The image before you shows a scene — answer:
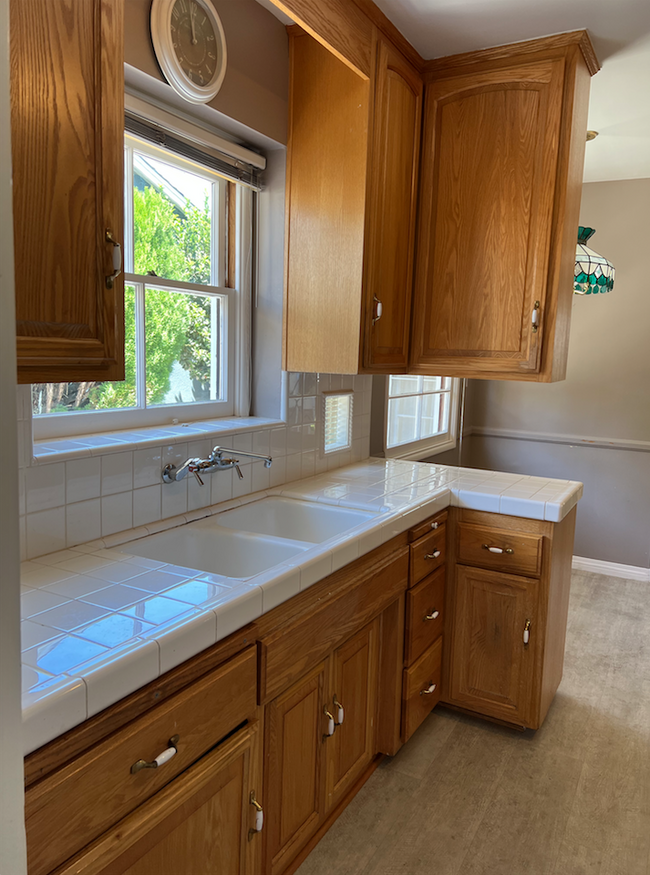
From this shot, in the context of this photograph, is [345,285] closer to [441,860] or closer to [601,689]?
Result: [441,860]

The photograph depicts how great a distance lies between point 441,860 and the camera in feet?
5.72

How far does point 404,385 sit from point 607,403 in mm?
1459

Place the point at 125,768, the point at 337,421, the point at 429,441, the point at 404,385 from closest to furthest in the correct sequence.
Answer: the point at 125,768
the point at 337,421
the point at 404,385
the point at 429,441

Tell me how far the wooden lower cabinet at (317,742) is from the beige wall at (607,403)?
103 inches

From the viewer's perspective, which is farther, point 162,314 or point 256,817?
point 162,314

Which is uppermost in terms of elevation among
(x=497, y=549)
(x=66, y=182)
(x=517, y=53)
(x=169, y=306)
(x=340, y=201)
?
(x=517, y=53)

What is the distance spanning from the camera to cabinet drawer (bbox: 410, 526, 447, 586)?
6.75ft

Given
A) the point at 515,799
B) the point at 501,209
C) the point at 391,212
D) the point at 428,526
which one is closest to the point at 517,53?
the point at 501,209

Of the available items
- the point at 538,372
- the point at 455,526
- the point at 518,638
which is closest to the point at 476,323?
the point at 538,372

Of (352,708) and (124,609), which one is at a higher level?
(124,609)

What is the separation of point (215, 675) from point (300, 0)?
5.69ft

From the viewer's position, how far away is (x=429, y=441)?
149 inches

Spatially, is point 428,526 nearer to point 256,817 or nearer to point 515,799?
point 515,799

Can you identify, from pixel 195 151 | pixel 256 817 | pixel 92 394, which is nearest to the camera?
pixel 256 817
